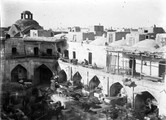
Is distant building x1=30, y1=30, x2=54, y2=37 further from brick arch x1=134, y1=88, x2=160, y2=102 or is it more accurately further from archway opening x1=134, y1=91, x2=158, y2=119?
archway opening x1=134, y1=91, x2=158, y2=119

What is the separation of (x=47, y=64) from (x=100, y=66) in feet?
19.6

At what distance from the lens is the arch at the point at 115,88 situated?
1880 cm

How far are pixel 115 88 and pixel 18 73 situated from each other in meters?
11.0

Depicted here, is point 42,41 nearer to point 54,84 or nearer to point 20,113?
point 54,84

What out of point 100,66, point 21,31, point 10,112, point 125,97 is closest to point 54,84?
point 100,66

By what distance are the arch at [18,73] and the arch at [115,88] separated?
34.2 ft

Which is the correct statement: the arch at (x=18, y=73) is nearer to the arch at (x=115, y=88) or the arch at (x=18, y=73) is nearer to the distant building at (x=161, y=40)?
the arch at (x=115, y=88)

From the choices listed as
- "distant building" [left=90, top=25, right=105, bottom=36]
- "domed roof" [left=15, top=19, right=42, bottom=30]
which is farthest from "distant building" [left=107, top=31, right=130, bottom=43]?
"domed roof" [left=15, top=19, right=42, bottom=30]

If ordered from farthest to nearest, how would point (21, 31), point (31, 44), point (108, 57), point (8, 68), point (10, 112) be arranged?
point (21, 31) → point (31, 44) → point (8, 68) → point (108, 57) → point (10, 112)

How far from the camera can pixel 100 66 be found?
22297mm

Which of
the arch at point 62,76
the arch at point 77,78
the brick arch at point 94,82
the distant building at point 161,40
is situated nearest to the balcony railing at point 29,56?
the arch at point 62,76

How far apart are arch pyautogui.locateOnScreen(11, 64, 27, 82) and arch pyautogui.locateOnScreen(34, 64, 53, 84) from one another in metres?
1.21

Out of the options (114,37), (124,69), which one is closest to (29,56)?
(114,37)

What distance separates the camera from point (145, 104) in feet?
54.8
